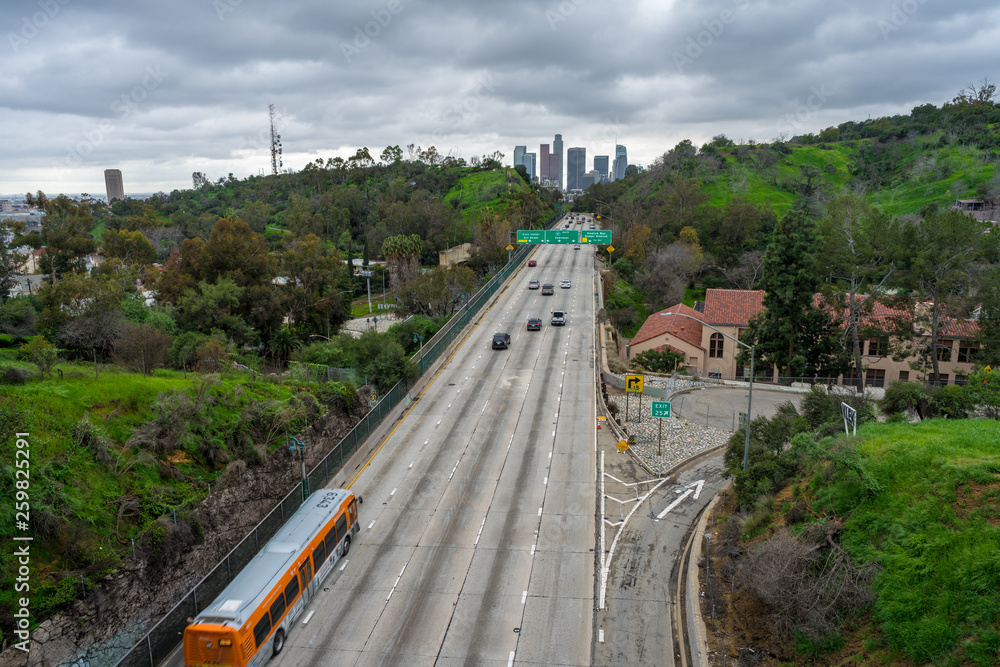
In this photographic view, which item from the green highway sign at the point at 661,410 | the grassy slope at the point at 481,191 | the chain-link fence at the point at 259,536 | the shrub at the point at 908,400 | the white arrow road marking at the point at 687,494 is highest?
the grassy slope at the point at 481,191

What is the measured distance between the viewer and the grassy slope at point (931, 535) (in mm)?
11391

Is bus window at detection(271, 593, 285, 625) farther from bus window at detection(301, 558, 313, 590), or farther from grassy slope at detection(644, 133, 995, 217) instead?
grassy slope at detection(644, 133, 995, 217)

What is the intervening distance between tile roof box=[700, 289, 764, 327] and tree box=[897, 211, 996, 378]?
16079 mm

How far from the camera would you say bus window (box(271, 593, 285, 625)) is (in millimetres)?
14695

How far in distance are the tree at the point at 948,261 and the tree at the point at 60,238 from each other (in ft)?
214

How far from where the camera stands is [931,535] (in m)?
13.2

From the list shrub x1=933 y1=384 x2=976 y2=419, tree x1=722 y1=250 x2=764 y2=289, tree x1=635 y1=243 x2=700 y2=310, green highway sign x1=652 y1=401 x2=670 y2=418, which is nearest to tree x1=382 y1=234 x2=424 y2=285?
tree x1=635 y1=243 x2=700 y2=310

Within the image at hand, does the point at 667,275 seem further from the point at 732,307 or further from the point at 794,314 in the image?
the point at 794,314

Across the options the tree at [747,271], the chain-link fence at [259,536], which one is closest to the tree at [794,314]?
the chain-link fence at [259,536]

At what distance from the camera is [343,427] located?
29234mm

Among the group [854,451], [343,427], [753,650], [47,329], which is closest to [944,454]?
[854,451]

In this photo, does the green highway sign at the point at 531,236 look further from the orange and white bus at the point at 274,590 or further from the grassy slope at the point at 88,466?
the orange and white bus at the point at 274,590

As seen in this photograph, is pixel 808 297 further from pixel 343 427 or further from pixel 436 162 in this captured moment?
pixel 436 162

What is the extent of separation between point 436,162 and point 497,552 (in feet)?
562
